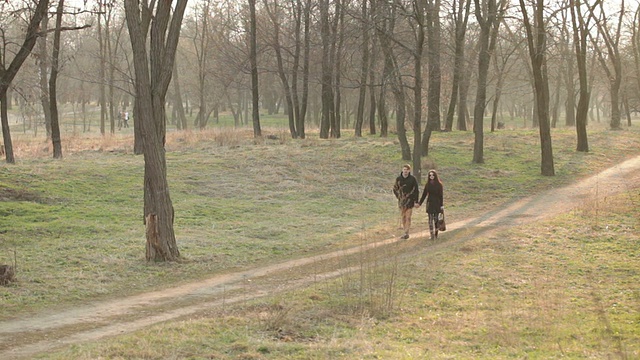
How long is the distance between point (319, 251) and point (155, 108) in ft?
15.9

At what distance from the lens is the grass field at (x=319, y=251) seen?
869 centimetres

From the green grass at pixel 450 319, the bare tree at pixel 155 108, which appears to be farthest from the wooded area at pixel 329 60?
the green grass at pixel 450 319

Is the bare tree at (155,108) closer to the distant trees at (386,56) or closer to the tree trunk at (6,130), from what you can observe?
the distant trees at (386,56)

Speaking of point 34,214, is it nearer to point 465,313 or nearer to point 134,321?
point 134,321

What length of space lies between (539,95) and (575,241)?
12.4 metres

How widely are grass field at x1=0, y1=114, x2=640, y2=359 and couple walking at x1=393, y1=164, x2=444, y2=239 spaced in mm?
1115

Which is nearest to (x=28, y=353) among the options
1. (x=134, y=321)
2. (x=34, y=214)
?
(x=134, y=321)

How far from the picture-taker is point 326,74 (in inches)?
1398

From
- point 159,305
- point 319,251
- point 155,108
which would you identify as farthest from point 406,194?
point 159,305

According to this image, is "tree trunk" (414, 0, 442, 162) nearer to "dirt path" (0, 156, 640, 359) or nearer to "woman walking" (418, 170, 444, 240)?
"woman walking" (418, 170, 444, 240)

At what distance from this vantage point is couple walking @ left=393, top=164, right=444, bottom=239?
16422mm

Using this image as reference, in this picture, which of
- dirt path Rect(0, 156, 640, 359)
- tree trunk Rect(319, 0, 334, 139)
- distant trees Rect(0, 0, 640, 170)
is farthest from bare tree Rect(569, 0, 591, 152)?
dirt path Rect(0, 156, 640, 359)

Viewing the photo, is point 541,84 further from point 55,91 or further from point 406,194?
point 55,91

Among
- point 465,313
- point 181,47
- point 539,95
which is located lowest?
point 465,313
